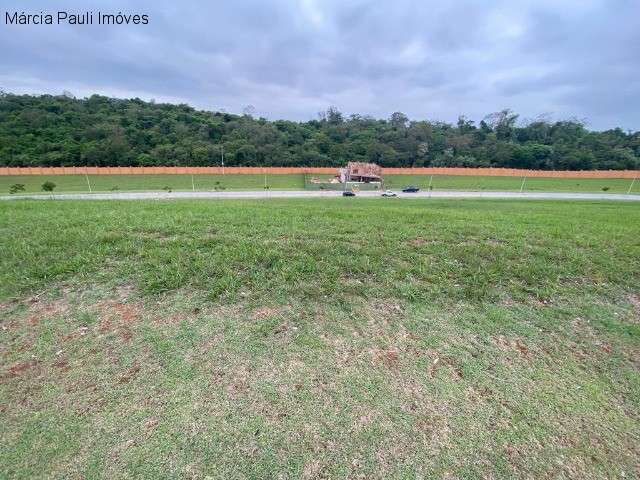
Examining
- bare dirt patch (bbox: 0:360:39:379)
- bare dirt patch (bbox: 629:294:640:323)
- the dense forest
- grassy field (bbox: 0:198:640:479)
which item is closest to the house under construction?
the dense forest

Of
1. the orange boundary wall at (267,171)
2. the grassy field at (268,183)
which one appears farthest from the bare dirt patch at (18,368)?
the orange boundary wall at (267,171)

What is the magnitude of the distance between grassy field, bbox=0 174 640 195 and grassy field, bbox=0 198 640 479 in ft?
120

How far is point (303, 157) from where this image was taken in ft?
191

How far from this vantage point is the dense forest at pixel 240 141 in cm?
4997

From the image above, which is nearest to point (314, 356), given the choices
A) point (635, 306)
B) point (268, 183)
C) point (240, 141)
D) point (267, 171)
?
point (635, 306)

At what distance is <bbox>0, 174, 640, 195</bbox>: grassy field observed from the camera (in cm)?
3941

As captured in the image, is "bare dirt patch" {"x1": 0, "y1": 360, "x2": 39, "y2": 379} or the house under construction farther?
the house under construction

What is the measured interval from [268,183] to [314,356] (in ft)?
140

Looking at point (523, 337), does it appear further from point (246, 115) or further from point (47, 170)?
point (246, 115)

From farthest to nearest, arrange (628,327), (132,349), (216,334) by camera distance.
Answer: (628,327)
(216,334)
(132,349)

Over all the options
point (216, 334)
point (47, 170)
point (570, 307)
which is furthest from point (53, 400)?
point (47, 170)

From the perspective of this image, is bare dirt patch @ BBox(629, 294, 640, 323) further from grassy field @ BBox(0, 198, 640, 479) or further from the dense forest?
the dense forest

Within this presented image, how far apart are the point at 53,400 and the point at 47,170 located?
57436 mm

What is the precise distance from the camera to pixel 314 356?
2469 millimetres
